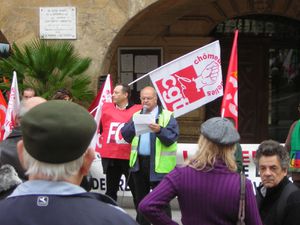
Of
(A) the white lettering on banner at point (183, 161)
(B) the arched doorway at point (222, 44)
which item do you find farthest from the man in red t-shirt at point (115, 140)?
(B) the arched doorway at point (222, 44)

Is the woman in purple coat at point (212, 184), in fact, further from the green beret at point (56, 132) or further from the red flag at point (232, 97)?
the red flag at point (232, 97)

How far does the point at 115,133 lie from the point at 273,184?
13.5ft

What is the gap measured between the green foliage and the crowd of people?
201 cm

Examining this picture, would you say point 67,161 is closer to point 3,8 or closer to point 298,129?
point 298,129

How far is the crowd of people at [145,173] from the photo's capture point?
1.89 metres

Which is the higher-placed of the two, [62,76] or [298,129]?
[62,76]

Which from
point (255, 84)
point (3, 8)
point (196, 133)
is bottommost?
point (196, 133)

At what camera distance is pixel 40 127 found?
1873mm

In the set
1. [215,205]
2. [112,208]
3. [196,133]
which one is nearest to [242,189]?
[215,205]

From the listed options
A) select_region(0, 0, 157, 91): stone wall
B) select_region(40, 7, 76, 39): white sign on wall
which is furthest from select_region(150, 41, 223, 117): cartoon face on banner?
select_region(40, 7, 76, 39): white sign on wall

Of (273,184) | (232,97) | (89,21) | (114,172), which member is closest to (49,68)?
(89,21)

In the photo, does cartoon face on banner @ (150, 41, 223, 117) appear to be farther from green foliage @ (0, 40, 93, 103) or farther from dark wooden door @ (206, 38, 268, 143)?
dark wooden door @ (206, 38, 268, 143)

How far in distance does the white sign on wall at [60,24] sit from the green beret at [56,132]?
7527mm

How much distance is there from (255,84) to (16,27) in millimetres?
5261
